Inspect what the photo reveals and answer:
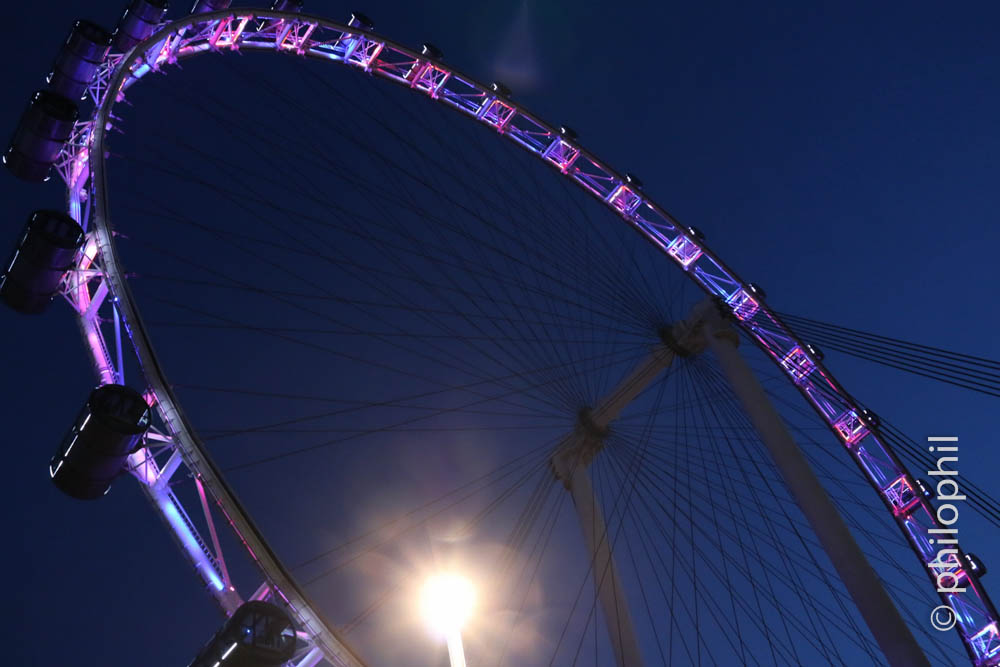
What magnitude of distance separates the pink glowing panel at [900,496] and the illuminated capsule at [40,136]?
19.2 metres

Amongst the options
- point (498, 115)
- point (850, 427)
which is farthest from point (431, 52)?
point (850, 427)

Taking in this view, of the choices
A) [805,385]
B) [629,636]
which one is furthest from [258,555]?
[805,385]

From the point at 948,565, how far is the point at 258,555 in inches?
683

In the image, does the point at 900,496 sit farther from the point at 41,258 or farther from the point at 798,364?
the point at 41,258

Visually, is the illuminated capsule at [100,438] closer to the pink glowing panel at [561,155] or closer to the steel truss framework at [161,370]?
the steel truss framework at [161,370]

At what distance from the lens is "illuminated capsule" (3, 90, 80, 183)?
11.4 meters

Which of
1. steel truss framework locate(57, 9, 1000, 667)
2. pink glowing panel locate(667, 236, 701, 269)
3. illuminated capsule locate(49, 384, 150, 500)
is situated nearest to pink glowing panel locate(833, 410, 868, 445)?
steel truss framework locate(57, 9, 1000, 667)

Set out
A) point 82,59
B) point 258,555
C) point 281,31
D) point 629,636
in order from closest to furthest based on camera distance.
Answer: point 258,555 < point 82,59 < point 629,636 < point 281,31

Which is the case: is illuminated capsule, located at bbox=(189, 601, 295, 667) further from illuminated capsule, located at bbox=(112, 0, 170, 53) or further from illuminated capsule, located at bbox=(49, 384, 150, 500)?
illuminated capsule, located at bbox=(112, 0, 170, 53)

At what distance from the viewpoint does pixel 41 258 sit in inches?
384

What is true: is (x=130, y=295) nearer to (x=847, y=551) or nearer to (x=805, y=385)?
(x=847, y=551)

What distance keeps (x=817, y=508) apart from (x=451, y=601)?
6299 mm

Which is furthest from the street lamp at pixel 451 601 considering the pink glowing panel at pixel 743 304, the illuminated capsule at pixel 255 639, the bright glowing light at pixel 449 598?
the pink glowing panel at pixel 743 304

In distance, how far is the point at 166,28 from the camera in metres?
12.8
